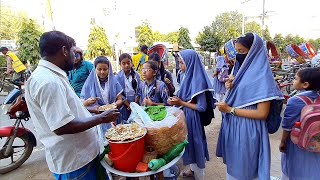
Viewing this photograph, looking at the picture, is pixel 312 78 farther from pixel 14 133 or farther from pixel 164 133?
pixel 14 133

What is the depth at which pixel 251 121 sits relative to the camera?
1.88 metres

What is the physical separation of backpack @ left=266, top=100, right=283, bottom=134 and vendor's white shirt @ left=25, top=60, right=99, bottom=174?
1.48m

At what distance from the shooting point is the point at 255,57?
1836mm

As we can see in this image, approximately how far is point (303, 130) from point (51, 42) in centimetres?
197

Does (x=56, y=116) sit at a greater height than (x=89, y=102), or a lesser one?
greater

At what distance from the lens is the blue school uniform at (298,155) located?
188 centimetres

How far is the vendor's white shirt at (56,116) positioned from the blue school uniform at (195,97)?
120 cm

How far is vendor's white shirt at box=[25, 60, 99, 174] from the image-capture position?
1264mm

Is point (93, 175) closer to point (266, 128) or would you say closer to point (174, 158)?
point (174, 158)

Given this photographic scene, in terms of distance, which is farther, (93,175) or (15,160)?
(15,160)

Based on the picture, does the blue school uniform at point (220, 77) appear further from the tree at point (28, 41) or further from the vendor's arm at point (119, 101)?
the tree at point (28, 41)

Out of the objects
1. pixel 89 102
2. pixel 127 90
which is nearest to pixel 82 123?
pixel 89 102

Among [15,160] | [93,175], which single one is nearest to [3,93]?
[15,160]

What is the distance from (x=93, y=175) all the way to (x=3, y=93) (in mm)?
10265
